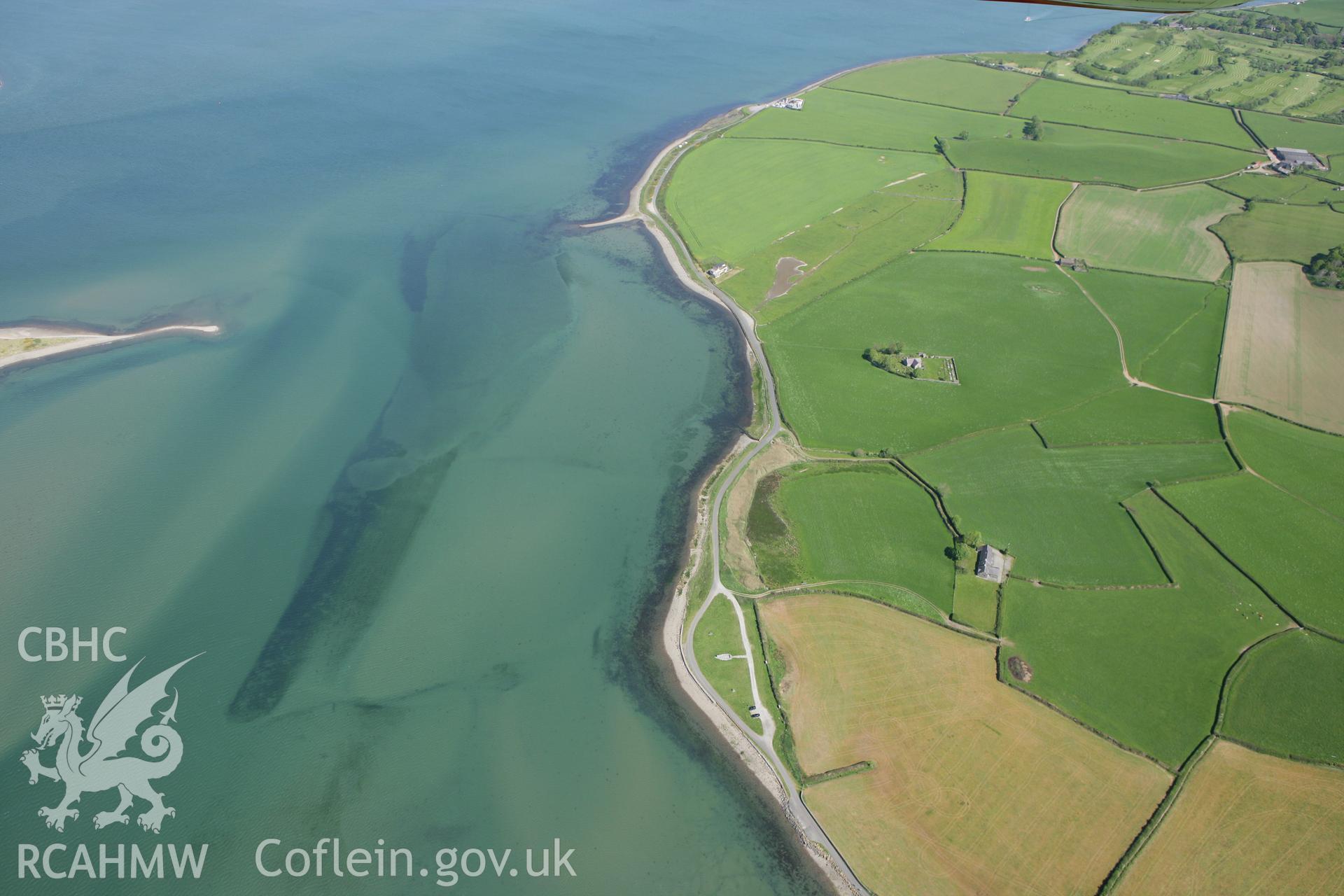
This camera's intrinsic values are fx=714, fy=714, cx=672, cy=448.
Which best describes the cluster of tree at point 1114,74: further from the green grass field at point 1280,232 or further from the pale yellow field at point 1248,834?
the pale yellow field at point 1248,834

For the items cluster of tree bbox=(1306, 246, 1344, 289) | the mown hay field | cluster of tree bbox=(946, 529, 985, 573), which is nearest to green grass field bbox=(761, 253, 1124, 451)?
cluster of tree bbox=(946, 529, 985, 573)

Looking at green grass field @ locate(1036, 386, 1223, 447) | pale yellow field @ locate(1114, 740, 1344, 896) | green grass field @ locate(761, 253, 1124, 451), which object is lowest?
pale yellow field @ locate(1114, 740, 1344, 896)

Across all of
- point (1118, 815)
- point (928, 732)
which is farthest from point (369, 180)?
point (1118, 815)

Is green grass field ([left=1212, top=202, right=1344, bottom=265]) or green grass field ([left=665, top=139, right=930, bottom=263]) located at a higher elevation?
green grass field ([left=665, top=139, right=930, bottom=263])

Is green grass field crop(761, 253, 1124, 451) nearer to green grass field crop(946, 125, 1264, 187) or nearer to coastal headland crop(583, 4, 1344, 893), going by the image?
coastal headland crop(583, 4, 1344, 893)

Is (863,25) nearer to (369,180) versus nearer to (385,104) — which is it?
(385,104)

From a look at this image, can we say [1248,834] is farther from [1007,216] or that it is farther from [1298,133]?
[1298,133]

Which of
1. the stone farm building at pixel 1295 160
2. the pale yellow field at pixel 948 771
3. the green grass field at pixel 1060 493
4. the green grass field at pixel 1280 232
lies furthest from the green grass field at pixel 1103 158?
the pale yellow field at pixel 948 771
